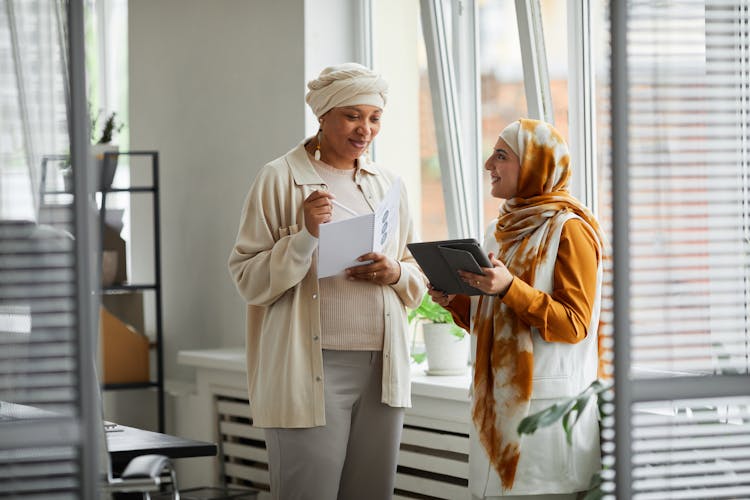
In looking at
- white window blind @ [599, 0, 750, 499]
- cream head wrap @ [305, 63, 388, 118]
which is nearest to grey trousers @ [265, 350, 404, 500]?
cream head wrap @ [305, 63, 388, 118]

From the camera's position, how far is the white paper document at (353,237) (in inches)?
108

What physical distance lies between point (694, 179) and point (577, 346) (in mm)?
677

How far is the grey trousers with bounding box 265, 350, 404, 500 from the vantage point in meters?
2.87

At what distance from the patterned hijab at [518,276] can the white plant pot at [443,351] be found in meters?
1.32

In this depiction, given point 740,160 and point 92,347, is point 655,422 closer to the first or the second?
point 740,160

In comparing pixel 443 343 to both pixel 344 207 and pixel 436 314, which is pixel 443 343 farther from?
pixel 344 207

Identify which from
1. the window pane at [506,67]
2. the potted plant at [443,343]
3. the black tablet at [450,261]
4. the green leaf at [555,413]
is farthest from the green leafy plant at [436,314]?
the green leaf at [555,413]

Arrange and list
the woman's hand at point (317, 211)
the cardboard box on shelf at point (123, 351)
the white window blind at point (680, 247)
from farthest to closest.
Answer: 1. the cardboard box on shelf at point (123, 351)
2. the woman's hand at point (317, 211)
3. the white window blind at point (680, 247)

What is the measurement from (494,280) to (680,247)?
1.78 ft

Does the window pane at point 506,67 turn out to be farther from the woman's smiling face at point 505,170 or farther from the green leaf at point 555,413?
the green leaf at point 555,413

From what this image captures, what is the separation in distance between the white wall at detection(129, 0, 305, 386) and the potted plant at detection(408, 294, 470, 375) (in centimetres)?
112

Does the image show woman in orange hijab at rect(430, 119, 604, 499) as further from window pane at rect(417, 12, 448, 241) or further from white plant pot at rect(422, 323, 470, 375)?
window pane at rect(417, 12, 448, 241)

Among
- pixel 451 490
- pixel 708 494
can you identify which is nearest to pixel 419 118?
pixel 451 490

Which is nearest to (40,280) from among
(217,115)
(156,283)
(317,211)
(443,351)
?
(317,211)
